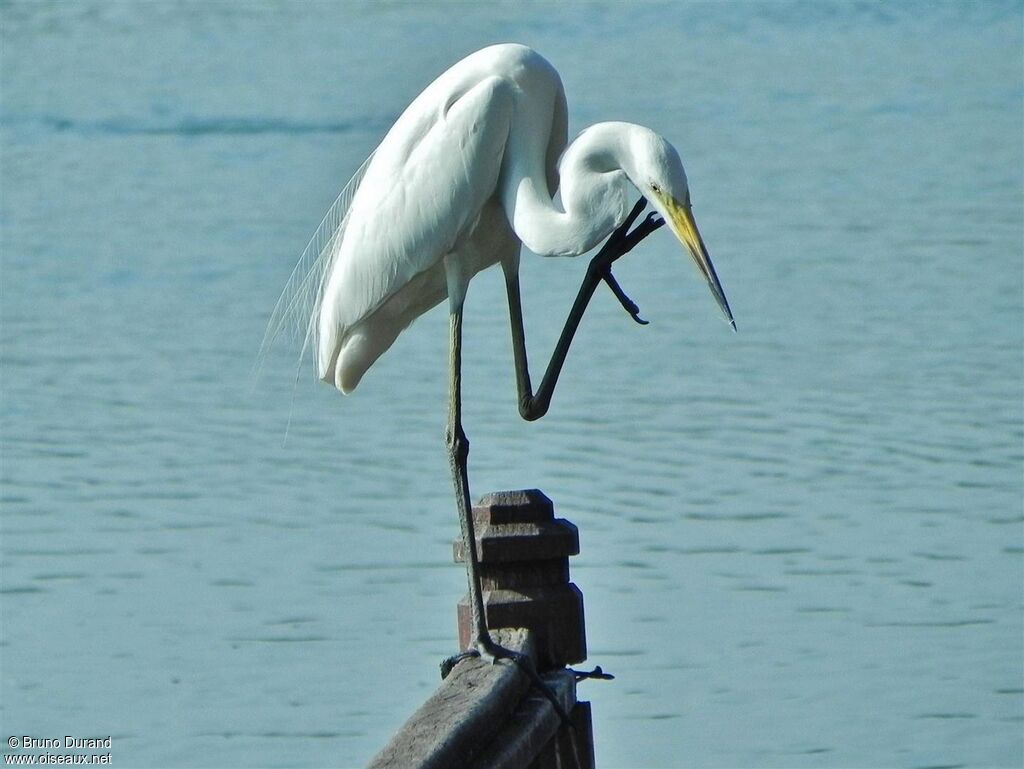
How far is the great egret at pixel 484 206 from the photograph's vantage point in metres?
3.29

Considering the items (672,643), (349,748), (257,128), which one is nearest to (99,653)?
(349,748)

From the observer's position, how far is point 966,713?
4789 mm

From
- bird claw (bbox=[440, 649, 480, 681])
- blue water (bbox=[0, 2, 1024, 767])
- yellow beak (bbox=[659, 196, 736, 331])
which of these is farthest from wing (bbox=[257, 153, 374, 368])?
bird claw (bbox=[440, 649, 480, 681])

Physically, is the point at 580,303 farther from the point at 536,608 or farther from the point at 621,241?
the point at 536,608

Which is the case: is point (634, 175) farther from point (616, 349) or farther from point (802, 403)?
point (616, 349)

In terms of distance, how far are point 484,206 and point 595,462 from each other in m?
2.97

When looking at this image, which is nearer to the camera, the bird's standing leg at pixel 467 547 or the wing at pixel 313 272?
the bird's standing leg at pixel 467 547

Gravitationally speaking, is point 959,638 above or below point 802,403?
below

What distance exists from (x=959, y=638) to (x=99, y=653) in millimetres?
2351

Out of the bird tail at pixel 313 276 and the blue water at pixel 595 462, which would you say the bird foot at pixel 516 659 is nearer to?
the bird tail at pixel 313 276

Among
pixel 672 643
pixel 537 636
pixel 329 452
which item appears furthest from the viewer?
pixel 329 452

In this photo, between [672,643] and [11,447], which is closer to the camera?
[672,643]

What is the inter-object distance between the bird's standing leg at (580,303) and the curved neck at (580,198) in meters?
0.04

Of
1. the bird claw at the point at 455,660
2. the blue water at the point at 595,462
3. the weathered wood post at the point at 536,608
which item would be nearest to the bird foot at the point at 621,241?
the weathered wood post at the point at 536,608
